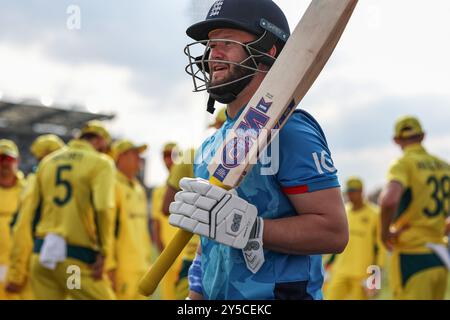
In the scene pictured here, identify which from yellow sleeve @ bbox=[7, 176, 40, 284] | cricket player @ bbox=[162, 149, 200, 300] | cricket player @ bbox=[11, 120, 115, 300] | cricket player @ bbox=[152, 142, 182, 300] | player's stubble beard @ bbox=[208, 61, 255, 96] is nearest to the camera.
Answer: player's stubble beard @ bbox=[208, 61, 255, 96]

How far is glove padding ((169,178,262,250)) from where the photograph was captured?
228cm

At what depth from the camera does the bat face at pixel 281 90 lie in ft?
7.82

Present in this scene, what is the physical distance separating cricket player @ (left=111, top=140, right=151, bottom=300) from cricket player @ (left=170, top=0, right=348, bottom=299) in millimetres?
4679

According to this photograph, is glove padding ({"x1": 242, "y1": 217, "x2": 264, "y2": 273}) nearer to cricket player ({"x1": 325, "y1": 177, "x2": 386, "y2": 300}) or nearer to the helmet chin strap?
the helmet chin strap

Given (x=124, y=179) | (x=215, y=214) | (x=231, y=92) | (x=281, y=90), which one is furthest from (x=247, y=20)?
(x=124, y=179)

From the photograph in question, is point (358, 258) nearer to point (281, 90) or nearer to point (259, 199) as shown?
point (259, 199)

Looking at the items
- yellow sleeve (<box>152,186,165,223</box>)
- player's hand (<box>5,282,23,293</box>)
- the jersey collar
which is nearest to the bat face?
player's hand (<box>5,282,23,293</box>)

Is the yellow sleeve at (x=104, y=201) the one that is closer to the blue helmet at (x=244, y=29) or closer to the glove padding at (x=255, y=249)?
the blue helmet at (x=244, y=29)

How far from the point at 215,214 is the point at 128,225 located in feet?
18.4

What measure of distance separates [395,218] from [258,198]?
4327mm

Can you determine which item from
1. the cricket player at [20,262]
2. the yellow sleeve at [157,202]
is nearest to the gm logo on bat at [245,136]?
the cricket player at [20,262]

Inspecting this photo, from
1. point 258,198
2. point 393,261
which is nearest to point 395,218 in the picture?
point 393,261

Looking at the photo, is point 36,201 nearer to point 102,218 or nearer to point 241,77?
point 102,218

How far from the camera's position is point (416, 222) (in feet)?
21.2
